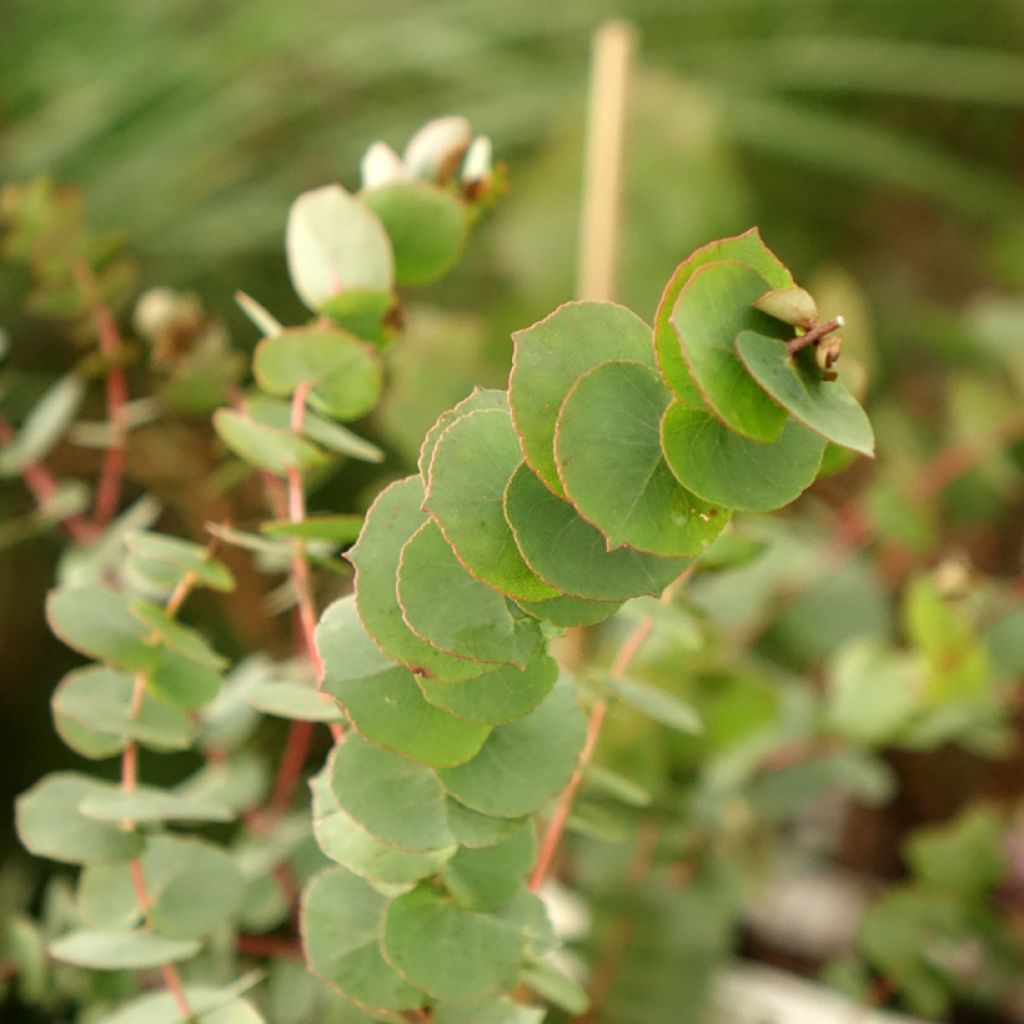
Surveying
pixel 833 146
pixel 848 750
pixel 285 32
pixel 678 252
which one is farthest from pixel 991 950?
pixel 285 32

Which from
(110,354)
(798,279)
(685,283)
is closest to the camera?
(685,283)

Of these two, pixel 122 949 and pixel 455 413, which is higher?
pixel 455 413

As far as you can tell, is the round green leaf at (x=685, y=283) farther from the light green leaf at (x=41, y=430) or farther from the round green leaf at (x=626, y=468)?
the light green leaf at (x=41, y=430)

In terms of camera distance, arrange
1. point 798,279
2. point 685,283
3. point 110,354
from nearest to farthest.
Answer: point 685,283 → point 110,354 → point 798,279

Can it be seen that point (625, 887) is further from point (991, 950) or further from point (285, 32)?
point (285, 32)

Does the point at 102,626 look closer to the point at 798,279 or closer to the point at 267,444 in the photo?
the point at 267,444

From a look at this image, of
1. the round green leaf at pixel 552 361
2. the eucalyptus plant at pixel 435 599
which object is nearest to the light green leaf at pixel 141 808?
the eucalyptus plant at pixel 435 599

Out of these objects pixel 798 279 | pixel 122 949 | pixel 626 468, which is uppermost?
pixel 798 279

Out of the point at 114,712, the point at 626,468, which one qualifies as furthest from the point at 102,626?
the point at 626,468
